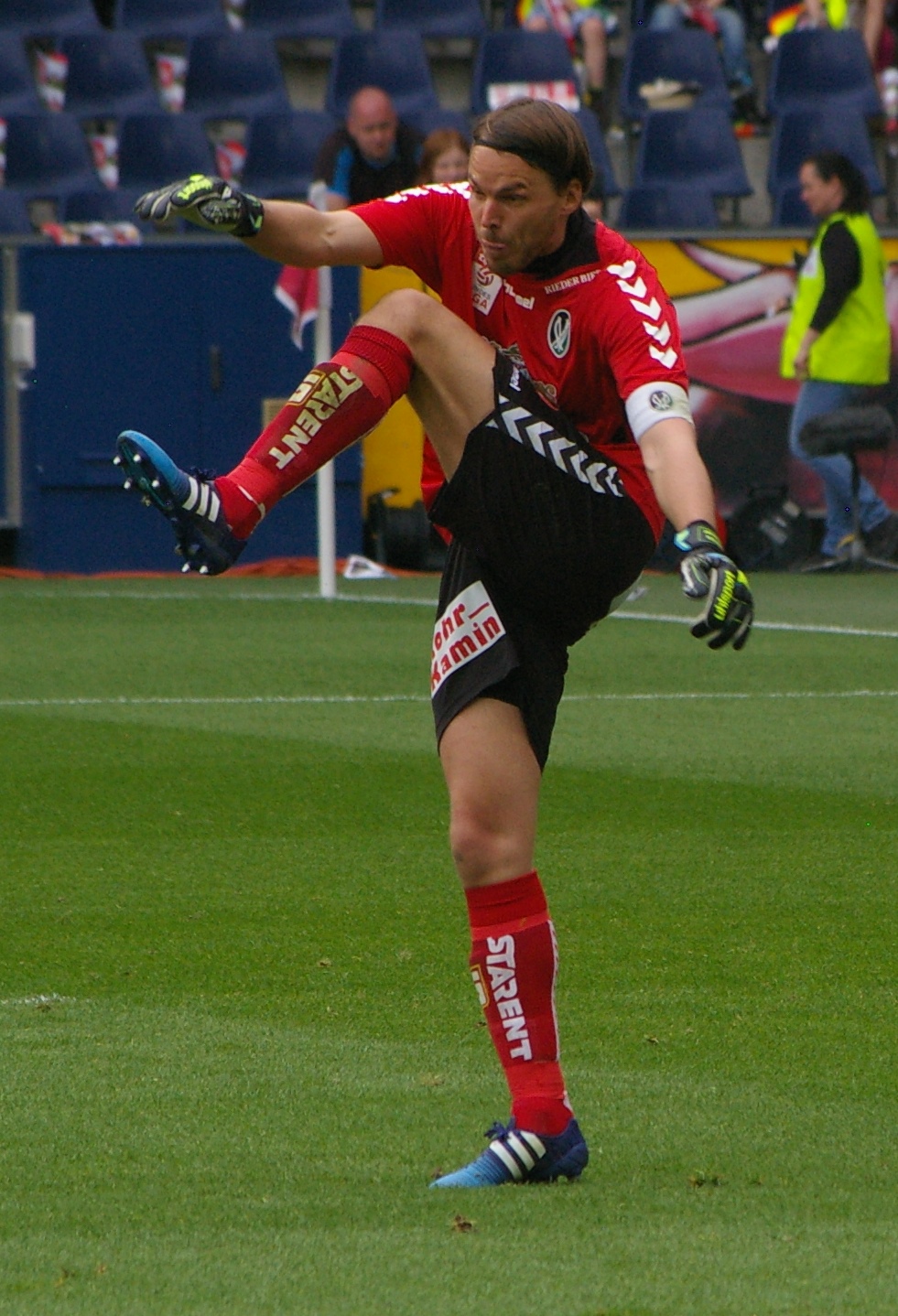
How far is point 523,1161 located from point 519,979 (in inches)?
12.5

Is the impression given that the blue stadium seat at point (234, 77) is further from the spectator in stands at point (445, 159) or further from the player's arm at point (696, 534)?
the player's arm at point (696, 534)

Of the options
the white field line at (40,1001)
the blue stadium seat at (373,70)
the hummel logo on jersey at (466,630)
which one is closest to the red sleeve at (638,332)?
the hummel logo on jersey at (466,630)

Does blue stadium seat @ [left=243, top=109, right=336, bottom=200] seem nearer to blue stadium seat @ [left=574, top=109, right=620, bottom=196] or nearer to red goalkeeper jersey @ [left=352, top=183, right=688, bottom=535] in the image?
blue stadium seat @ [left=574, top=109, right=620, bottom=196]

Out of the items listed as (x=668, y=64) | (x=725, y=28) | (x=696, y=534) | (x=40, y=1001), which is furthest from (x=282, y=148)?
(x=696, y=534)

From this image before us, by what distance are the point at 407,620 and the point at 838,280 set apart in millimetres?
4249

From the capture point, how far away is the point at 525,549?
4234 millimetres

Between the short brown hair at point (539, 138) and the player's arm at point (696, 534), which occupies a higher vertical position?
the short brown hair at point (539, 138)

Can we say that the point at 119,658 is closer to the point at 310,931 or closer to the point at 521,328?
the point at 310,931

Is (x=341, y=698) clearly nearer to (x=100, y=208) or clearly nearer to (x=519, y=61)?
(x=100, y=208)

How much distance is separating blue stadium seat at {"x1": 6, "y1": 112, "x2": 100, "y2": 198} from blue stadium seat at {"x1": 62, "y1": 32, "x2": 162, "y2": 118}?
93 cm

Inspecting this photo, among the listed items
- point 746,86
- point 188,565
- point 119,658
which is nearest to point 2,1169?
point 188,565

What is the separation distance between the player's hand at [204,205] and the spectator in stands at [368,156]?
37.7 ft

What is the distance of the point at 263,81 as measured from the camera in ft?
65.8

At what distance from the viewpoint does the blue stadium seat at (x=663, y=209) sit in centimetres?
1925
